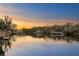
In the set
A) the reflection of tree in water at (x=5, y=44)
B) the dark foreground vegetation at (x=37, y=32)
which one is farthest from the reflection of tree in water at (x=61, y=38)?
the reflection of tree in water at (x=5, y=44)

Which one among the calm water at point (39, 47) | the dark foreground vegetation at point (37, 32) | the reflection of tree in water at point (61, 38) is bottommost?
the calm water at point (39, 47)

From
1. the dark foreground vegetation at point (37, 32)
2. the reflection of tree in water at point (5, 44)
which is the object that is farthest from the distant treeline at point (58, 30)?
the reflection of tree in water at point (5, 44)

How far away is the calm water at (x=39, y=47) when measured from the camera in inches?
99.0

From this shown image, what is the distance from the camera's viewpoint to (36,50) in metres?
2.52

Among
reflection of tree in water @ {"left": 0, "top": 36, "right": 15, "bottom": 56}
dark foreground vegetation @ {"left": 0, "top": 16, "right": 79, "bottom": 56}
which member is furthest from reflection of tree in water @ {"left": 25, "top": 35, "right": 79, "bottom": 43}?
reflection of tree in water @ {"left": 0, "top": 36, "right": 15, "bottom": 56}

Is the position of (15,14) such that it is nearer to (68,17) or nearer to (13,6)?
(13,6)

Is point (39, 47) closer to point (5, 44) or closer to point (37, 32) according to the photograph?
point (37, 32)

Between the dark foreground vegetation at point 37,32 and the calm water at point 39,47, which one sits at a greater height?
the dark foreground vegetation at point 37,32

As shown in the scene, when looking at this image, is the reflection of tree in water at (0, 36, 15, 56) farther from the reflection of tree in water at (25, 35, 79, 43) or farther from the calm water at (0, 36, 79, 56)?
the reflection of tree in water at (25, 35, 79, 43)

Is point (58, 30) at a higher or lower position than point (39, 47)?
higher

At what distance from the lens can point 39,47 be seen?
252 centimetres

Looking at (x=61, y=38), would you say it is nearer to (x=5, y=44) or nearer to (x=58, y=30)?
(x=58, y=30)

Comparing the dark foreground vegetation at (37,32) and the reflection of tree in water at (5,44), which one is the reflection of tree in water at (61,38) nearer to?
the dark foreground vegetation at (37,32)

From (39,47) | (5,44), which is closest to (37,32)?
(39,47)
